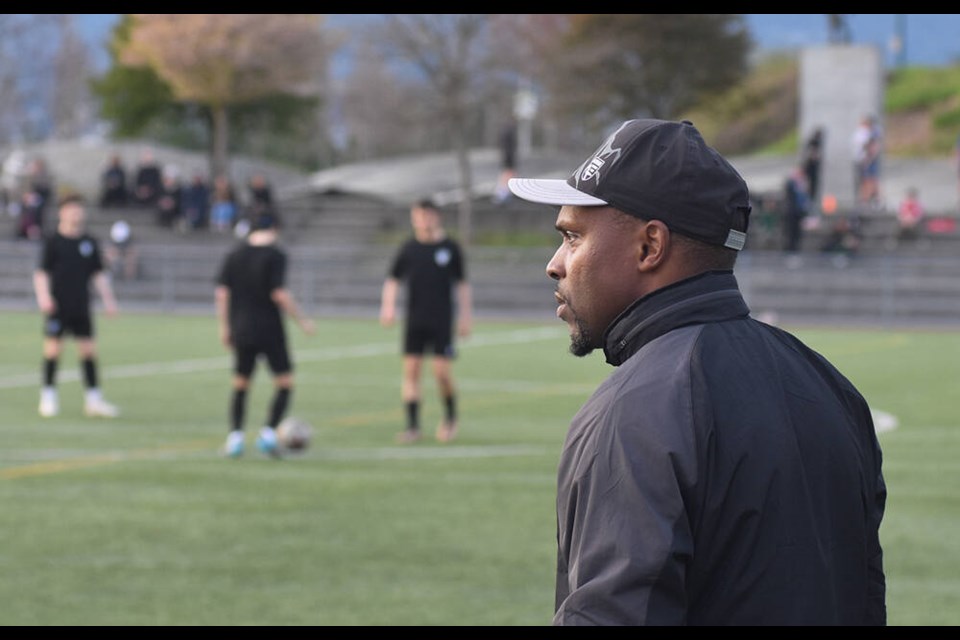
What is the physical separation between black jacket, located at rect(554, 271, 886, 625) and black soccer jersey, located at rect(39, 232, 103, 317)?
44.2ft

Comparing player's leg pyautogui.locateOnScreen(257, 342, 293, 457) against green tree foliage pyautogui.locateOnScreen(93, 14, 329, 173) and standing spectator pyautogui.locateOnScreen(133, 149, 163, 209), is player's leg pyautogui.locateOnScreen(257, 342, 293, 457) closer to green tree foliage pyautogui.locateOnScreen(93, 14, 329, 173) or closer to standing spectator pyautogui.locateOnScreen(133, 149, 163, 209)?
green tree foliage pyautogui.locateOnScreen(93, 14, 329, 173)

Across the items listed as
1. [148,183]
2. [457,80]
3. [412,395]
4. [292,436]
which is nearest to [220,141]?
[148,183]

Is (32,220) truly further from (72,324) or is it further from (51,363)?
(72,324)

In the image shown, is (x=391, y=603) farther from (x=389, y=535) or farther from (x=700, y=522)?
(x=700, y=522)

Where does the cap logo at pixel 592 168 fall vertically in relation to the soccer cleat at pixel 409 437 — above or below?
above

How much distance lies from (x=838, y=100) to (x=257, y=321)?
28.3 metres

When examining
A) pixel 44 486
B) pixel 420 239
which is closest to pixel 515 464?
pixel 420 239

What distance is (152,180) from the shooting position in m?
41.5

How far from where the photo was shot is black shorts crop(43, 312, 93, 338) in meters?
15.6

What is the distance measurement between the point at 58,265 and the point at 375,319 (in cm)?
1622

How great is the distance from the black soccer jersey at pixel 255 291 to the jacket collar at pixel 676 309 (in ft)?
32.9

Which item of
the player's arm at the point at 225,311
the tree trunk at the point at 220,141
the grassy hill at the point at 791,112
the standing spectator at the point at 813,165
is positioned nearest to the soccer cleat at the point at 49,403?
the player's arm at the point at 225,311

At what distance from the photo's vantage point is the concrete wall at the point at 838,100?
38156 millimetres

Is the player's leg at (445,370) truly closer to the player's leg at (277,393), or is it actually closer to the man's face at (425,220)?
the man's face at (425,220)
